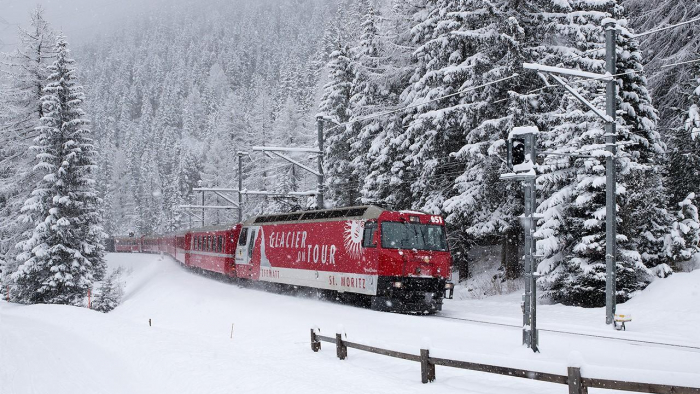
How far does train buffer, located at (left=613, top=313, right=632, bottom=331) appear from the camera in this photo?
14328 millimetres

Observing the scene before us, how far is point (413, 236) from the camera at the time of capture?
1995cm

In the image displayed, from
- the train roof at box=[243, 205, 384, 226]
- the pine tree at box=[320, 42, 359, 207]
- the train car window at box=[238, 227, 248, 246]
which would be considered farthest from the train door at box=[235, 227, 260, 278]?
the pine tree at box=[320, 42, 359, 207]

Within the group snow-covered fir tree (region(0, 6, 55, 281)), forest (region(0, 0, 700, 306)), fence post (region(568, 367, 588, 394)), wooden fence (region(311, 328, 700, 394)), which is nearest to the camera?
wooden fence (region(311, 328, 700, 394))

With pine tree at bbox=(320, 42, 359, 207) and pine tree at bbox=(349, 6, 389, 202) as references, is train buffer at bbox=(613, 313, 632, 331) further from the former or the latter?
pine tree at bbox=(320, 42, 359, 207)

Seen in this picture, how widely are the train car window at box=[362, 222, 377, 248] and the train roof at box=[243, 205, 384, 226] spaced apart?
0.84ft

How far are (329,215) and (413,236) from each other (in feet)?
13.2

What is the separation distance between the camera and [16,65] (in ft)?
114

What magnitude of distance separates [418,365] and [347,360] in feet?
5.01

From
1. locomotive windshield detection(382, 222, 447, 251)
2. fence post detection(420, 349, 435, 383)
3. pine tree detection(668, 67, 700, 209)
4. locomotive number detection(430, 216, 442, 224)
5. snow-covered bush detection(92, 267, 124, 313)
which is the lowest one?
snow-covered bush detection(92, 267, 124, 313)

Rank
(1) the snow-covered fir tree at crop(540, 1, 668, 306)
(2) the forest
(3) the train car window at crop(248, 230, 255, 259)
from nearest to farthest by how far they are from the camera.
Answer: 1. (1) the snow-covered fir tree at crop(540, 1, 668, 306)
2. (2) the forest
3. (3) the train car window at crop(248, 230, 255, 259)

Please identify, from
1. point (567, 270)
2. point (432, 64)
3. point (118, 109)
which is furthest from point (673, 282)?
point (118, 109)

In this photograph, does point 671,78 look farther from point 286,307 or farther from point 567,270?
point 286,307

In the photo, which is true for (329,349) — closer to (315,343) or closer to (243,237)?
(315,343)

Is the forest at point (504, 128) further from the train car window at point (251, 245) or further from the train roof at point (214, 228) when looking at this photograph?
the train roof at point (214, 228)
